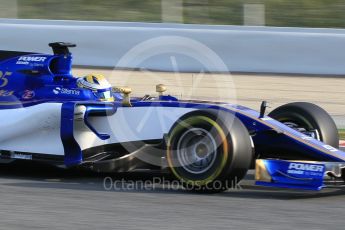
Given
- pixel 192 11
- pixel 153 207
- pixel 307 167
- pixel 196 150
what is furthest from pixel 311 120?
pixel 192 11

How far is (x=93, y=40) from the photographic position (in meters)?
14.5

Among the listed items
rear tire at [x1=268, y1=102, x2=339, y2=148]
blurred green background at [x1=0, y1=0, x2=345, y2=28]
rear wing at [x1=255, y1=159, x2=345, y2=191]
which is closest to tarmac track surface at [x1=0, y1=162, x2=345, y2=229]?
rear wing at [x1=255, y1=159, x2=345, y2=191]

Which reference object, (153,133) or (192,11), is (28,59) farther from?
(192,11)

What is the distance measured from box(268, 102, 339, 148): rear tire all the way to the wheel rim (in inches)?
54.7

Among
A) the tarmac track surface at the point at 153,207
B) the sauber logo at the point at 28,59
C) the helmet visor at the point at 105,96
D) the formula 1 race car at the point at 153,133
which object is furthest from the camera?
the sauber logo at the point at 28,59

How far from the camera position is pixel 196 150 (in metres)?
6.62

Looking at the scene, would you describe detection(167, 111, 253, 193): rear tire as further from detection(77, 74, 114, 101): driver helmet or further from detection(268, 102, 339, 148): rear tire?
detection(77, 74, 114, 101): driver helmet

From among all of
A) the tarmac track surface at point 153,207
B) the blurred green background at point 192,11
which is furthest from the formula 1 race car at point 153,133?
the blurred green background at point 192,11

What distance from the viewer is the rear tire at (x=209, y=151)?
6.38 m

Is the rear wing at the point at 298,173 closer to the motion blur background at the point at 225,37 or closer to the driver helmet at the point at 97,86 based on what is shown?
the driver helmet at the point at 97,86

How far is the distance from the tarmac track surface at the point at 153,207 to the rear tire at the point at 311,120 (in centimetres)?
72

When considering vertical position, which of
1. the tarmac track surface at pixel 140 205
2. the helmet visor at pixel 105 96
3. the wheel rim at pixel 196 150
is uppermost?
the helmet visor at pixel 105 96

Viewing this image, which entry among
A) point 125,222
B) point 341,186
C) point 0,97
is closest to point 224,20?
point 0,97

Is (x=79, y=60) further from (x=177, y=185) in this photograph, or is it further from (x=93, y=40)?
(x=177, y=185)
